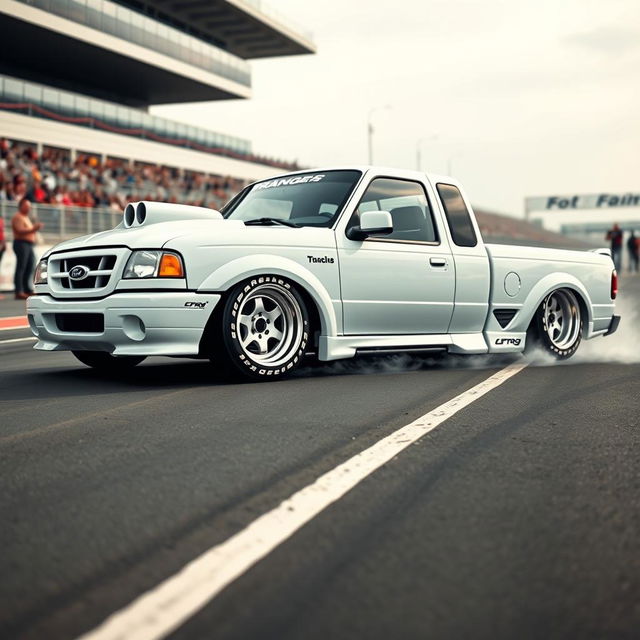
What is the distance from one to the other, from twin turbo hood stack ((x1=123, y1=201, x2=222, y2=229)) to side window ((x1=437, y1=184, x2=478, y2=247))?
207 cm

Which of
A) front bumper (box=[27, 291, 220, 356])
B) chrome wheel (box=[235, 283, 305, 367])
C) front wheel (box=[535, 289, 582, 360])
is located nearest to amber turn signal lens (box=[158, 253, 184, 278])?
front bumper (box=[27, 291, 220, 356])

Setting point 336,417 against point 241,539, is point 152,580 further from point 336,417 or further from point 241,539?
point 336,417

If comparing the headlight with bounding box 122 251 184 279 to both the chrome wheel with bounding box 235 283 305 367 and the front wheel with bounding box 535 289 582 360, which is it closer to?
the chrome wheel with bounding box 235 283 305 367

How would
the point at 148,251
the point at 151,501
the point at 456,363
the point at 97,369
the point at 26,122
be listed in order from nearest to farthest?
the point at 151,501, the point at 148,251, the point at 97,369, the point at 456,363, the point at 26,122

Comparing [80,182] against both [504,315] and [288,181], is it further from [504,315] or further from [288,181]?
[504,315]

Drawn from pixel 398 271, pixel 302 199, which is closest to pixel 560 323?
pixel 398 271

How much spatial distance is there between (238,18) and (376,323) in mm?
56870

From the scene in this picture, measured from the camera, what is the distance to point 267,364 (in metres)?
6.96

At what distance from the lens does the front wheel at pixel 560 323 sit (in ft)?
28.8

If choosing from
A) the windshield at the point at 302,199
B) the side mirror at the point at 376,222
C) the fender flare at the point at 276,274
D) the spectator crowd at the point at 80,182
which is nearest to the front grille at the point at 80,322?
the fender flare at the point at 276,274

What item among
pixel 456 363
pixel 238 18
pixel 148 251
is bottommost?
pixel 456 363

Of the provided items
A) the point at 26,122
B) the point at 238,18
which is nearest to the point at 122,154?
the point at 26,122

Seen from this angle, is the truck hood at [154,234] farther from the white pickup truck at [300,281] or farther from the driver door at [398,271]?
the driver door at [398,271]

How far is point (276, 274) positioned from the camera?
6898 millimetres
